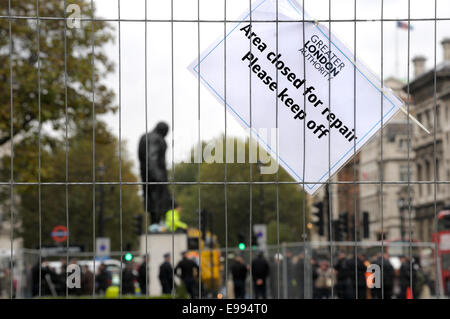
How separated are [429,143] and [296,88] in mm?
67908

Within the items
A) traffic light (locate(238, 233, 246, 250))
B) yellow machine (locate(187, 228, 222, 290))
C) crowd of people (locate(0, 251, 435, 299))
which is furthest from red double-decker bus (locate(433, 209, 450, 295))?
→ yellow machine (locate(187, 228, 222, 290))

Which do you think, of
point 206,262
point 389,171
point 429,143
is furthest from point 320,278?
point 389,171

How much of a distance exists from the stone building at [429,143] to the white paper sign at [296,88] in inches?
2234

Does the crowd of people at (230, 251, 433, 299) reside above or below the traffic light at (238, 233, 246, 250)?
below

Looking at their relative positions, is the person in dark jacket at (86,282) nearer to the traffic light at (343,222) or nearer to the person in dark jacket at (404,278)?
the traffic light at (343,222)

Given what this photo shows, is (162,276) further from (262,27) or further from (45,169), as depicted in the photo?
(262,27)

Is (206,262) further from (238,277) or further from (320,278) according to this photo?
(320,278)

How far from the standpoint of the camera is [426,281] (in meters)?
24.5

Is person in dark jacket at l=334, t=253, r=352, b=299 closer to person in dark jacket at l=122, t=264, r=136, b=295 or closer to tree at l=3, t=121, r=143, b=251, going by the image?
person in dark jacket at l=122, t=264, r=136, b=295

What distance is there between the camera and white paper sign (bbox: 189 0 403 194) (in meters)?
8.11

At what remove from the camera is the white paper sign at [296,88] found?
8.11m

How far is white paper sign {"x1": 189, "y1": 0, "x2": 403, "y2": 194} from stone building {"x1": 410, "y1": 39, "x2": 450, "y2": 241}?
56736 millimetres

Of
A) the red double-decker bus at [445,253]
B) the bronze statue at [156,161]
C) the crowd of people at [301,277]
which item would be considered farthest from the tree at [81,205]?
the bronze statue at [156,161]

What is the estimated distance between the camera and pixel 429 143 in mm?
74438
